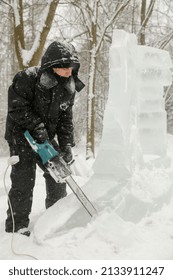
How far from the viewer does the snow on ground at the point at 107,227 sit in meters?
2.87

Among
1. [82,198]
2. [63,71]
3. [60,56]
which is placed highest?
[60,56]

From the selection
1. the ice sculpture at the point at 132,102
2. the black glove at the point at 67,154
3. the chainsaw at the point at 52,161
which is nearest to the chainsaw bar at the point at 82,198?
the chainsaw at the point at 52,161

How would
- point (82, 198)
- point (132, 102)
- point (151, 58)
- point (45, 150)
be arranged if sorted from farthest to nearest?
point (151, 58) → point (132, 102) → point (82, 198) → point (45, 150)

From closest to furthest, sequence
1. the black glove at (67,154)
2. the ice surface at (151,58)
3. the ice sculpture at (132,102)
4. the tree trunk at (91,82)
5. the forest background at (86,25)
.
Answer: the black glove at (67,154)
the ice sculpture at (132,102)
the ice surface at (151,58)
the forest background at (86,25)
the tree trunk at (91,82)

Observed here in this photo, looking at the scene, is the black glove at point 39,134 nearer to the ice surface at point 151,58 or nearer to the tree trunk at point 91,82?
the ice surface at point 151,58

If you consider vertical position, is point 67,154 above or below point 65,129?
below

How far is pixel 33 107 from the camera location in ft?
11.2

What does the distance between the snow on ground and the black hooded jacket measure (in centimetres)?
86

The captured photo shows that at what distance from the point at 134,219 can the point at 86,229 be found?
0.72 metres

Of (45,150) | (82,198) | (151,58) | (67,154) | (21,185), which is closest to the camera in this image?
(45,150)

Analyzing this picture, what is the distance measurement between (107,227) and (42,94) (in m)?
1.43

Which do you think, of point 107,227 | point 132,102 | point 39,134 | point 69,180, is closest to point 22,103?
point 39,134

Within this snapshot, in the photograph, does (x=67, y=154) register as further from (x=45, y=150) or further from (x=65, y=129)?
(x=45, y=150)
